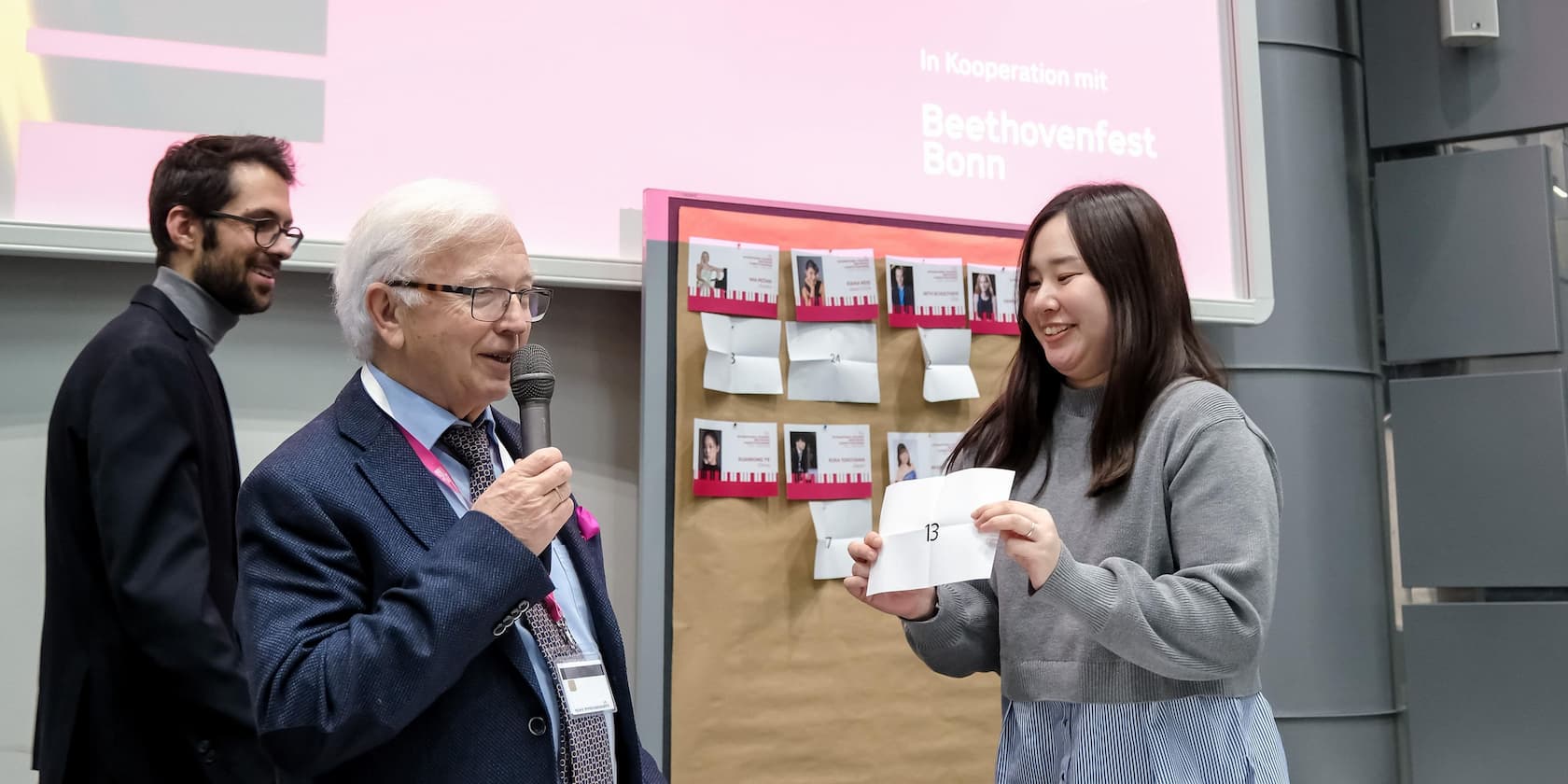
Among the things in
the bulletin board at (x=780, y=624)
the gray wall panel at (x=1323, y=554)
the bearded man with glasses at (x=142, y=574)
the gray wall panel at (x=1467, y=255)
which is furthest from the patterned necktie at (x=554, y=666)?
the gray wall panel at (x=1467, y=255)

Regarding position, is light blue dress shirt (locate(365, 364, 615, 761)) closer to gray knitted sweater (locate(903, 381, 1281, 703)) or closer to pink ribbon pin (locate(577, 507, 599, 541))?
pink ribbon pin (locate(577, 507, 599, 541))

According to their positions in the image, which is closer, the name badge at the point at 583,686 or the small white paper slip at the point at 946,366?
the name badge at the point at 583,686

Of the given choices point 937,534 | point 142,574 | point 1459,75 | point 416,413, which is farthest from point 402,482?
point 1459,75

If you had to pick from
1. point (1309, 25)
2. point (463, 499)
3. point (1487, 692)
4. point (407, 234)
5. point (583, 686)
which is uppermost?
point (1309, 25)

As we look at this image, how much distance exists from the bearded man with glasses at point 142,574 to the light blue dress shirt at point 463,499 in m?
0.65

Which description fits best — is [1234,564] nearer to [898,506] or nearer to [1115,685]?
[1115,685]

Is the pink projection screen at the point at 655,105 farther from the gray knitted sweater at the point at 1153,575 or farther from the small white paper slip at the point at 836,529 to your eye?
the gray knitted sweater at the point at 1153,575

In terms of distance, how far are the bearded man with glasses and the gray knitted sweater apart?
1.12 m

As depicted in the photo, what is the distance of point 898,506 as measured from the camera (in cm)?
165

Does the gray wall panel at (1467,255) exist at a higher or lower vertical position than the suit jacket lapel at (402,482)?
higher

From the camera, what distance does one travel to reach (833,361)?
2.88 meters

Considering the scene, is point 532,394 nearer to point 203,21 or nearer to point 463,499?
point 463,499

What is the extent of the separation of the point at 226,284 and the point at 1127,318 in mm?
1589

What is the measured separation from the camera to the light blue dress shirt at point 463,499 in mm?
1445
